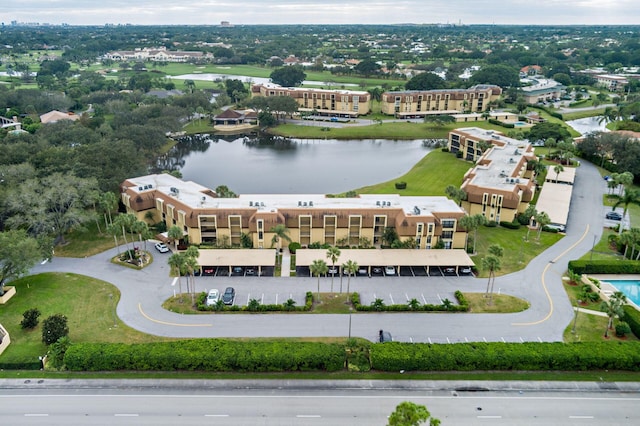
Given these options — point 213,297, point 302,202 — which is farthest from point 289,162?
point 213,297

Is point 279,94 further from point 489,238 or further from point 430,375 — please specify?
point 430,375

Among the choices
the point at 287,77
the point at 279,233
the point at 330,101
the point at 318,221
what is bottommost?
the point at 279,233

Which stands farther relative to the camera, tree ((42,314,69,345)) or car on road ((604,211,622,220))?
car on road ((604,211,622,220))

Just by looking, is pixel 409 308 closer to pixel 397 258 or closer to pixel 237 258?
pixel 397 258

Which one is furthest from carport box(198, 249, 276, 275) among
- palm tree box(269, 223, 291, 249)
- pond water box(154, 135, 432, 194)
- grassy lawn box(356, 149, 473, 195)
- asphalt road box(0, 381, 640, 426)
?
grassy lawn box(356, 149, 473, 195)

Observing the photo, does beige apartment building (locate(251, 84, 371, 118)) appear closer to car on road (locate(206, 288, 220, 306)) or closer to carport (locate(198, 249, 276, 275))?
carport (locate(198, 249, 276, 275))

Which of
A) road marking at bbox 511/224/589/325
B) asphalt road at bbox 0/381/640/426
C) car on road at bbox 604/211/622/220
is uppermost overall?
car on road at bbox 604/211/622/220

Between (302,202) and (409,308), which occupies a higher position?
(302,202)
